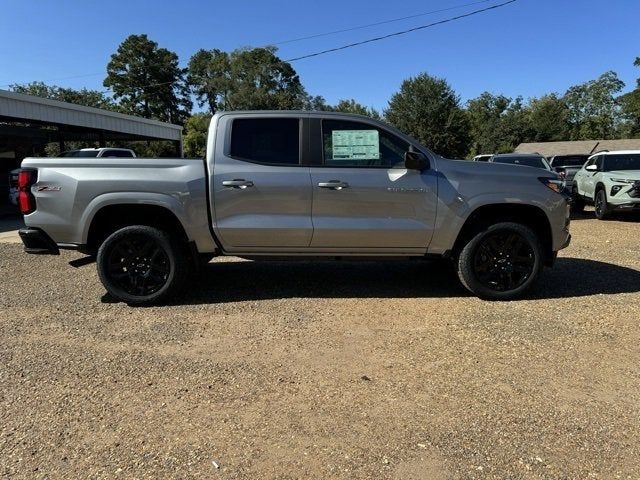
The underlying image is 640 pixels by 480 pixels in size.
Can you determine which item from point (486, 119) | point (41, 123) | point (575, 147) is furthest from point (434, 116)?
point (486, 119)

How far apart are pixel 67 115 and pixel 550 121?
72.6 metres

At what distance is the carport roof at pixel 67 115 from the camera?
56.0 ft

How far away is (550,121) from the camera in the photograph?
77312 mm

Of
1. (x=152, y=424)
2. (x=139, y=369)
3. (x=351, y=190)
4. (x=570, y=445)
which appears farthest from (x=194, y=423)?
(x=351, y=190)

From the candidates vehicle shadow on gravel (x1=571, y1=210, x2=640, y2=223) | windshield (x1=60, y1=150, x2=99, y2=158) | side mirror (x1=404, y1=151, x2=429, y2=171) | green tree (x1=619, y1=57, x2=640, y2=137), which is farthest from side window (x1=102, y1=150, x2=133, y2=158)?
green tree (x1=619, y1=57, x2=640, y2=137)

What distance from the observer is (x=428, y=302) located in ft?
18.4

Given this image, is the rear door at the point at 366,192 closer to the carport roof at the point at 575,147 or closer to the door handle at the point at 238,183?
the door handle at the point at 238,183

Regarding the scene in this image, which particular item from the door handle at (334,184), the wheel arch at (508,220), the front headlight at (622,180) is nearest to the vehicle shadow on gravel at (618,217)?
the front headlight at (622,180)

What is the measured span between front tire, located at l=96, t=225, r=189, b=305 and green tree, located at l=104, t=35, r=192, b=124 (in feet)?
237

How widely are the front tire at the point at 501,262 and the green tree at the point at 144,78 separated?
241ft

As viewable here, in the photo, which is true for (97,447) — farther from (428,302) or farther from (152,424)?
(428,302)

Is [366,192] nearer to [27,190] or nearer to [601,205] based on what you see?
[27,190]

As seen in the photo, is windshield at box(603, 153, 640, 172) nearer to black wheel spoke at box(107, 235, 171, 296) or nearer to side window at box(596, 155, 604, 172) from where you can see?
side window at box(596, 155, 604, 172)

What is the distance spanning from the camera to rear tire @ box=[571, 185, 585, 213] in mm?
14859
